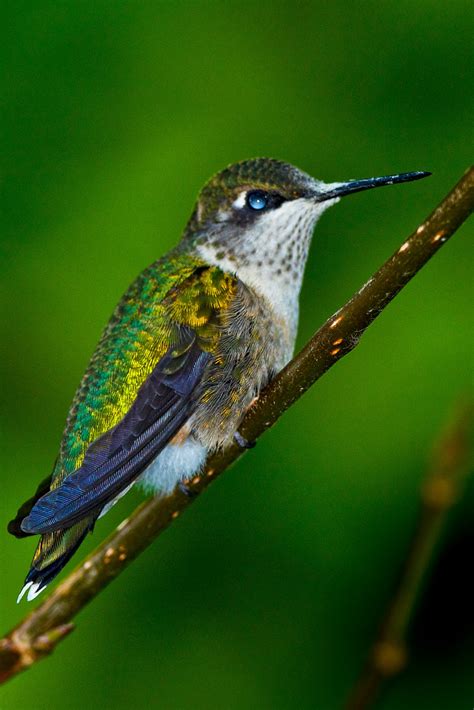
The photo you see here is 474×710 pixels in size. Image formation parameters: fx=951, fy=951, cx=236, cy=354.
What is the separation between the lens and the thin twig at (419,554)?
1074mm

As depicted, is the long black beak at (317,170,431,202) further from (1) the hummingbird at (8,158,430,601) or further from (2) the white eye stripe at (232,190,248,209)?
(2) the white eye stripe at (232,190,248,209)

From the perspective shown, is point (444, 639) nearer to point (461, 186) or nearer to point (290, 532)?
point (290, 532)

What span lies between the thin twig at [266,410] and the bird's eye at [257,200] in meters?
0.70

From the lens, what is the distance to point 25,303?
86.9 inches

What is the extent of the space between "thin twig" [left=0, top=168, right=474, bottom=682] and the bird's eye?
70 cm

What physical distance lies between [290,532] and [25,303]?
A: 805mm

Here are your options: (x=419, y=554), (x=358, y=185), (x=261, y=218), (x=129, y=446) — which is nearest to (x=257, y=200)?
(x=261, y=218)

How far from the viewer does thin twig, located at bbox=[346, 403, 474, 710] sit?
3.52ft

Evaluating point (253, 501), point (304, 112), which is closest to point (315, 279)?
point (304, 112)

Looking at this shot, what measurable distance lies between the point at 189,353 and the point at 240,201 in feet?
1.54

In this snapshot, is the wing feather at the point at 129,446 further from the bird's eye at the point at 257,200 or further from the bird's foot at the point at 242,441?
the bird's eye at the point at 257,200

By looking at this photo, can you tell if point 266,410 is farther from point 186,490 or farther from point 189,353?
point 189,353

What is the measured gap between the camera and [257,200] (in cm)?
207

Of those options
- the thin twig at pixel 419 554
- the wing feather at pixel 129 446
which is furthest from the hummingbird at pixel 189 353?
the thin twig at pixel 419 554
